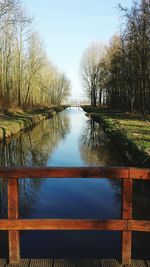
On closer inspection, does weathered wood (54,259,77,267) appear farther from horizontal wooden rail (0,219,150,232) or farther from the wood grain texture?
the wood grain texture

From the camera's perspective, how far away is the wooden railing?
4980 mm

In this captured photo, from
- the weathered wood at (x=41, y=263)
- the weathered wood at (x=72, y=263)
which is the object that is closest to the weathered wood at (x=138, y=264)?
the weathered wood at (x=72, y=263)

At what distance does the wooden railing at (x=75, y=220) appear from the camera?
16.3 ft

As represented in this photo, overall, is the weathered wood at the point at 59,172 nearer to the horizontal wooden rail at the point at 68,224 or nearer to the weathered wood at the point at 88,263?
the horizontal wooden rail at the point at 68,224

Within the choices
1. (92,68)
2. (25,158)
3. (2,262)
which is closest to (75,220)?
(2,262)

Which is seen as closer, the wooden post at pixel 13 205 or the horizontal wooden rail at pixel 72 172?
the horizontal wooden rail at pixel 72 172

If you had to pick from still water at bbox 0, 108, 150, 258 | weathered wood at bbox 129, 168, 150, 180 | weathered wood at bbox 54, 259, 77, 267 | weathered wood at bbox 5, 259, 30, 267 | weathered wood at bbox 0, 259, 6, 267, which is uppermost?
weathered wood at bbox 129, 168, 150, 180

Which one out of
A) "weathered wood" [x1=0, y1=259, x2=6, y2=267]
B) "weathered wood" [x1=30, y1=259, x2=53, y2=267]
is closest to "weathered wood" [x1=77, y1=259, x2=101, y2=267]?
"weathered wood" [x1=30, y1=259, x2=53, y2=267]

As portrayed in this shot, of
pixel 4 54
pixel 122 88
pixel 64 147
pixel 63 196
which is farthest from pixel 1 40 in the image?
pixel 63 196

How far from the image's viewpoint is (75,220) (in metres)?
5.08

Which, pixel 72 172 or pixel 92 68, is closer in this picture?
pixel 72 172

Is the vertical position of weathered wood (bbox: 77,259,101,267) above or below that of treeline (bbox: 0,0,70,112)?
below

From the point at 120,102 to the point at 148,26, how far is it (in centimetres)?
2080

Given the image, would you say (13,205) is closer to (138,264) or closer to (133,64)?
(138,264)
